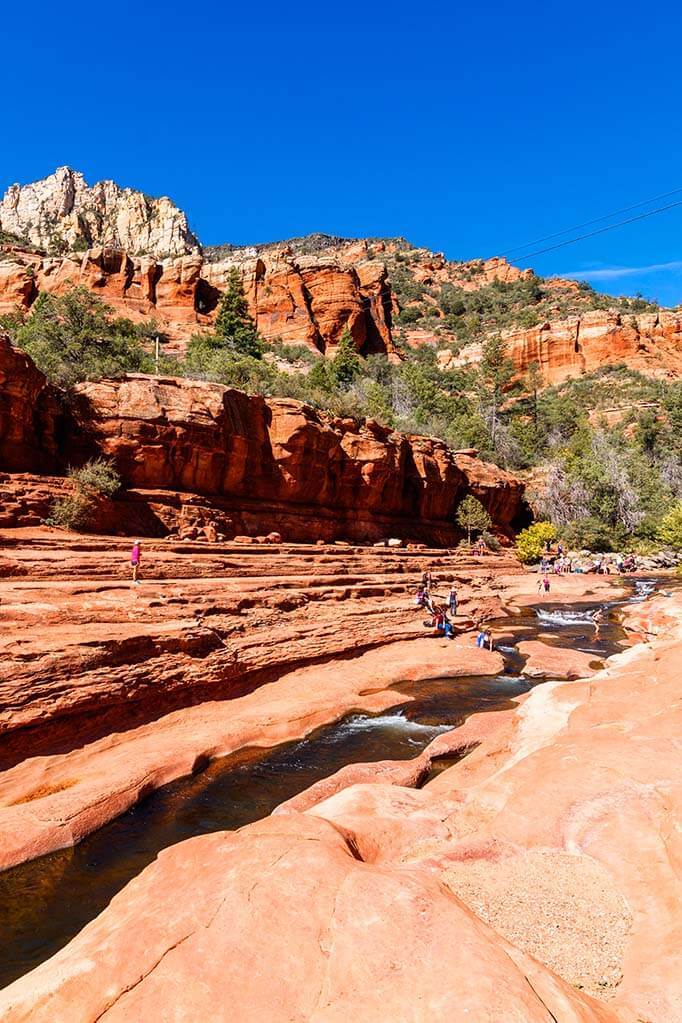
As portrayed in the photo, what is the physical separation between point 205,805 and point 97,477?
13.8 metres

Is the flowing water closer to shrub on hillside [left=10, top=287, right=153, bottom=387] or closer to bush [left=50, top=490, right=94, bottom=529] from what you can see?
bush [left=50, top=490, right=94, bottom=529]

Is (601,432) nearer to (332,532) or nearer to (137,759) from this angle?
(332,532)

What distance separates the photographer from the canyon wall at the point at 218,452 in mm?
19297

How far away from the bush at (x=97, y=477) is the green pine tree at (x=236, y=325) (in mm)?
30506

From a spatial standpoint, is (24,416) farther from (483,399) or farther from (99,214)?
(99,214)

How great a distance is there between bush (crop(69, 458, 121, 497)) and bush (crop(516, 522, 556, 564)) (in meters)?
27.5

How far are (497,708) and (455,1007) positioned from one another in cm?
997

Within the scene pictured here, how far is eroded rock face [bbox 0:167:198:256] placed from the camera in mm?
90062

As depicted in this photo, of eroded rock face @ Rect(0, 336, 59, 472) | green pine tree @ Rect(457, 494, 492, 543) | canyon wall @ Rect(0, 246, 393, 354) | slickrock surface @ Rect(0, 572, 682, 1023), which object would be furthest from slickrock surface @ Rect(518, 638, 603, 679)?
canyon wall @ Rect(0, 246, 393, 354)

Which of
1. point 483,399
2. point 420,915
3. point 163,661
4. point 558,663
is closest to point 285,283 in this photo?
point 483,399

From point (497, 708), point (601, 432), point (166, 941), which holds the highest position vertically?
point (601, 432)

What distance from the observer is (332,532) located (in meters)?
27.4

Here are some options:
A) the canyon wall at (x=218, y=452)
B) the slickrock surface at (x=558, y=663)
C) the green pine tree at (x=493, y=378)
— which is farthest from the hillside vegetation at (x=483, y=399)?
the slickrock surface at (x=558, y=663)

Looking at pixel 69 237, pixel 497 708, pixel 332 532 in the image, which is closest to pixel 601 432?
pixel 332 532
